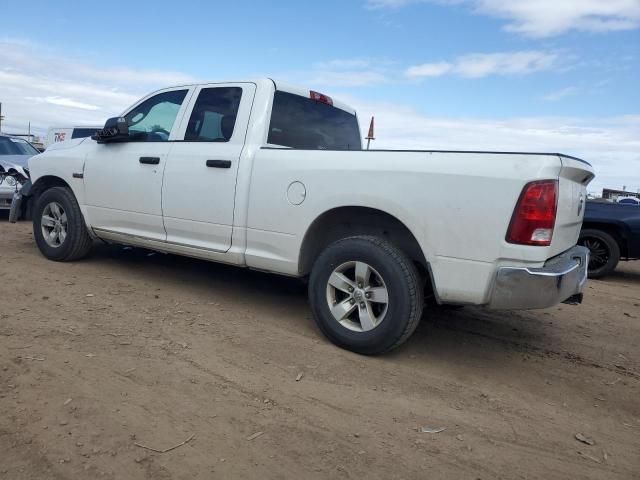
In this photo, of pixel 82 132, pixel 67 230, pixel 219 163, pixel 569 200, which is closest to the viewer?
pixel 569 200

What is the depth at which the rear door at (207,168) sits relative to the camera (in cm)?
424

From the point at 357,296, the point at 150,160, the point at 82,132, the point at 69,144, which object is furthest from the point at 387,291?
the point at 82,132

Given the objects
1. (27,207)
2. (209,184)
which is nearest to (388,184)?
(209,184)

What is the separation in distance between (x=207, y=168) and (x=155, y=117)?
111 cm

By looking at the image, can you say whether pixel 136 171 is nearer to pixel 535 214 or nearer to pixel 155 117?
pixel 155 117

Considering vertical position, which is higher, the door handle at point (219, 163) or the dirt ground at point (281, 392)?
the door handle at point (219, 163)

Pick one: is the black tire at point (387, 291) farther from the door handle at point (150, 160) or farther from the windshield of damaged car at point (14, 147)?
the windshield of damaged car at point (14, 147)

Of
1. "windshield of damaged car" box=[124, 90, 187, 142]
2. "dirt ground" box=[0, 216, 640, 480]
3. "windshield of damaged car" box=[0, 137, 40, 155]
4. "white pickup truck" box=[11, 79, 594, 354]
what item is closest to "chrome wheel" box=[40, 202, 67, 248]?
"white pickup truck" box=[11, 79, 594, 354]

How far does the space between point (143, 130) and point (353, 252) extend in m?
2.71

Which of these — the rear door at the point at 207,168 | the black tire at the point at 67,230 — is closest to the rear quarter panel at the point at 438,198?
the rear door at the point at 207,168

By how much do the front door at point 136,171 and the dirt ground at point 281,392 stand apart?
2.08 ft

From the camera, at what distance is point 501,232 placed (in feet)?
10.00

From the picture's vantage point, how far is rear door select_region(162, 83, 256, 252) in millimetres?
4238

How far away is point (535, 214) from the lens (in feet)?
9.82
